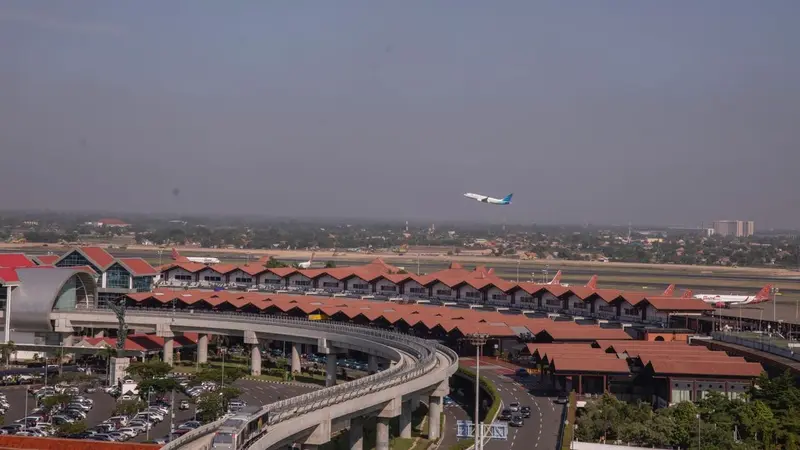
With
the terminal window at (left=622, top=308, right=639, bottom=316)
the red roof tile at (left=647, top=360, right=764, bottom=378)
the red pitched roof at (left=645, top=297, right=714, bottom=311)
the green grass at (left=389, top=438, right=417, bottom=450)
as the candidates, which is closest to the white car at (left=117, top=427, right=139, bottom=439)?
the green grass at (left=389, top=438, right=417, bottom=450)

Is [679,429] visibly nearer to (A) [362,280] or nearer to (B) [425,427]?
(B) [425,427]

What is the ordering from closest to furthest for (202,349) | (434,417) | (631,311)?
(434,417) < (202,349) < (631,311)

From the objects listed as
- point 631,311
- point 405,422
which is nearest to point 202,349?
point 405,422

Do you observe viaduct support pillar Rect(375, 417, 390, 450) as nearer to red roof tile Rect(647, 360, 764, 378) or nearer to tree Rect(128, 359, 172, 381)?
red roof tile Rect(647, 360, 764, 378)

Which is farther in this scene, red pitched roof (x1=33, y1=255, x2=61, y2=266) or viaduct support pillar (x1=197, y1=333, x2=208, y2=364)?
red pitched roof (x1=33, y1=255, x2=61, y2=266)

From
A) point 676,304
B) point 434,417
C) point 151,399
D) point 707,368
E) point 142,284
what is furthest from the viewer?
point 142,284

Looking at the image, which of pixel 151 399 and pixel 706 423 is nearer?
pixel 706 423

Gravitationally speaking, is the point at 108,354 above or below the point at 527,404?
below

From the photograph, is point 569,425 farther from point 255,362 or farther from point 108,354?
point 108,354
